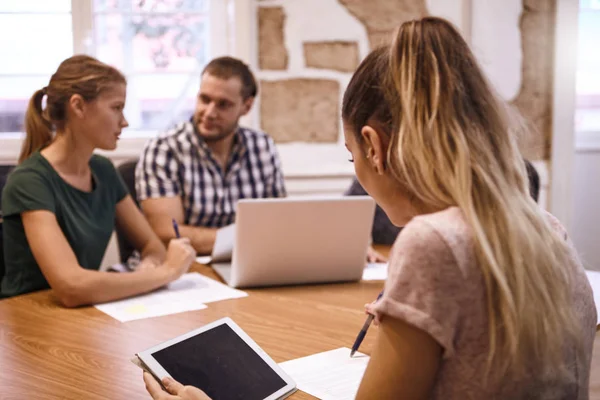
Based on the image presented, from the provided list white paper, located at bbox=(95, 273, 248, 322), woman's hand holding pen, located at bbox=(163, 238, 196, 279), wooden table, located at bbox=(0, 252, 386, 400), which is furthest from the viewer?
woman's hand holding pen, located at bbox=(163, 238, 196, 279)

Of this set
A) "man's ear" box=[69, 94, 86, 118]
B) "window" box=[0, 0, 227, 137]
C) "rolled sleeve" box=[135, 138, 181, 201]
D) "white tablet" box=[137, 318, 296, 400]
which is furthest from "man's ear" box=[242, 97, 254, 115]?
"white tablet" box=[137, 318, 296, 400]

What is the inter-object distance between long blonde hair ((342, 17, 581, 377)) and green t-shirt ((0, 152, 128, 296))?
46.3 inches

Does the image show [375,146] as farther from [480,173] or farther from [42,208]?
[42,208]

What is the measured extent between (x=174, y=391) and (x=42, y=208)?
94 centimetres

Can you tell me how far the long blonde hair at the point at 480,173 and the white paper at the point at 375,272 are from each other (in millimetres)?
978

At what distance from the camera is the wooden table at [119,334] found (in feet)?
3.72

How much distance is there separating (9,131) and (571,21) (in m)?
2.67

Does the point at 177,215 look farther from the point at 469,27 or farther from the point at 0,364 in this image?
the point at 469,27

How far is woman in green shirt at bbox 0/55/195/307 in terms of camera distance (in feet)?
5.60

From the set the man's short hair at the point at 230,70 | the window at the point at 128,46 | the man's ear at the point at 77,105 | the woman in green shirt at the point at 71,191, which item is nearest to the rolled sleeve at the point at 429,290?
the woman in green shirt at the point at 71,191

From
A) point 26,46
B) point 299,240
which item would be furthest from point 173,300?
point 26,46

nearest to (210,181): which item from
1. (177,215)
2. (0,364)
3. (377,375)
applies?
(177,215)

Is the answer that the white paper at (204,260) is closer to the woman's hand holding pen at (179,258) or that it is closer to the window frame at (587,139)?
the woman's hand holding pen at (179,258)

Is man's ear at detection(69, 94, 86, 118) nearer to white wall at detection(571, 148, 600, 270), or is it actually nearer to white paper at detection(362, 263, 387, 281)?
white paper at detection(362, 263, 387, 281)
